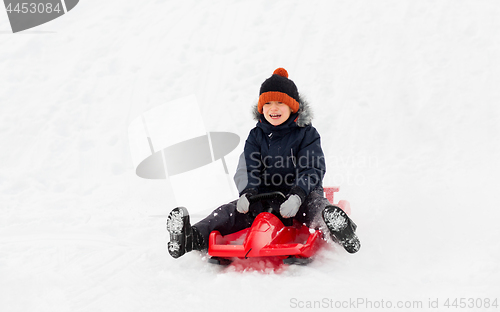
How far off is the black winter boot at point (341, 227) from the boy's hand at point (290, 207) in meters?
0.23

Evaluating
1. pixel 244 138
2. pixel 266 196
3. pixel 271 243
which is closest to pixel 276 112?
pixel 266 196

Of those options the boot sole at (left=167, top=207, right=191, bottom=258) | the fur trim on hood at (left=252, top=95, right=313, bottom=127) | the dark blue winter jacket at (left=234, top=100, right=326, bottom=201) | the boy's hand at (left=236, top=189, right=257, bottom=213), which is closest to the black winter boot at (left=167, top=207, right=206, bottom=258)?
the boot sole at (left=167, top=207, right=191, bottom=258)

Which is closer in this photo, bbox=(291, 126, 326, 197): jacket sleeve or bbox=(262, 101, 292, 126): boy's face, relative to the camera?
bbox=(291, 126, 326, 197): jacket sleeve

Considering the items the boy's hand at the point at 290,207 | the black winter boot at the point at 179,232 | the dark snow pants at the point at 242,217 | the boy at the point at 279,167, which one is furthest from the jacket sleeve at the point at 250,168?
the black winter boot at the point at 179,232

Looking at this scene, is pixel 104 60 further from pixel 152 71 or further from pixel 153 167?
pixel 153 167

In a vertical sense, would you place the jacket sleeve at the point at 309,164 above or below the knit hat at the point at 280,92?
below

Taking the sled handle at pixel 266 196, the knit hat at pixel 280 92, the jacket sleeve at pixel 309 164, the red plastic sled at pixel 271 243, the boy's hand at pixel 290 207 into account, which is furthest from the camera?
the knit hat at pixel 280 92

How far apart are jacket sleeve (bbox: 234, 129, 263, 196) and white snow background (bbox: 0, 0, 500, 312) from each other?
0.60m

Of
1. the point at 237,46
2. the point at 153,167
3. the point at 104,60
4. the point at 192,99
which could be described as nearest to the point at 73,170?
the point at 153,167

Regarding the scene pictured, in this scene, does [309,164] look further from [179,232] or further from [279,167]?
[179,232]

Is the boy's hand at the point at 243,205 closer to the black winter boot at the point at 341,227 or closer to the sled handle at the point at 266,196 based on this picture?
the sled handle at the point at 266,196

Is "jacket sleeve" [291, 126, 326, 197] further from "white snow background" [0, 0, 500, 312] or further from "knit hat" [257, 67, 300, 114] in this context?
"white snow background" [0, 0, 500, 312]

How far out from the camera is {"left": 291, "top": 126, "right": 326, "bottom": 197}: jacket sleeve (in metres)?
3.02

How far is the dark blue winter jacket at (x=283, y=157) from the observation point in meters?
3.19
